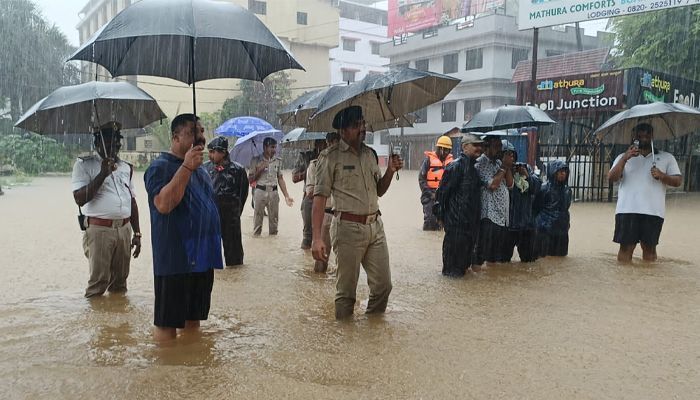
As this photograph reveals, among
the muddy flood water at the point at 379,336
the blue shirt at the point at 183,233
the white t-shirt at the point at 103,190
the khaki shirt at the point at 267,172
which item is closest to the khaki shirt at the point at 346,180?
the muddy flood water at the point at 379,336

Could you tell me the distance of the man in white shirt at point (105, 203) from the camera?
4.51 meters

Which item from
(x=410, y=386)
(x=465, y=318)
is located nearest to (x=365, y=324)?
(x=465, y=318)

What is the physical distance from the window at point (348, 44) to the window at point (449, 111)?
1728cm

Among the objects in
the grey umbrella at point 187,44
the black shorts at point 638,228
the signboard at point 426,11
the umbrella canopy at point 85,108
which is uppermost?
the signboard at point 426,11

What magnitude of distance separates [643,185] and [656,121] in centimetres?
126

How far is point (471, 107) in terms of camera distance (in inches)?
1390

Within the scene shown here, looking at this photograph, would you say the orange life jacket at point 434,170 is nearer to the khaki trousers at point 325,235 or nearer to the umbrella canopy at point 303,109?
the umbrella canopy at point 303,109

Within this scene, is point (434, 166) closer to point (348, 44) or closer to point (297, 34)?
point (297, 34)

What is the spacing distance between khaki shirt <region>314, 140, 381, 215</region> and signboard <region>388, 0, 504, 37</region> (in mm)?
33654

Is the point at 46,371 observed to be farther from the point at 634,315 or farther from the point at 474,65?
the point at 474,65

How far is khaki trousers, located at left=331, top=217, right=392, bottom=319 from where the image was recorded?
170 inches

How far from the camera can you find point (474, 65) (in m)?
34.8

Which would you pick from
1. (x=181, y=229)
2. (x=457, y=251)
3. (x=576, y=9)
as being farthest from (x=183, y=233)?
(x=576, y=9)

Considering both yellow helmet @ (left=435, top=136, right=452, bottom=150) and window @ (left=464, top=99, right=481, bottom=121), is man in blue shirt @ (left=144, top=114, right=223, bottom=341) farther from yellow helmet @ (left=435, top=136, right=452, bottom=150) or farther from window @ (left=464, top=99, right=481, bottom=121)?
window @ (left=464, top=99, right=481, bottom=121)
